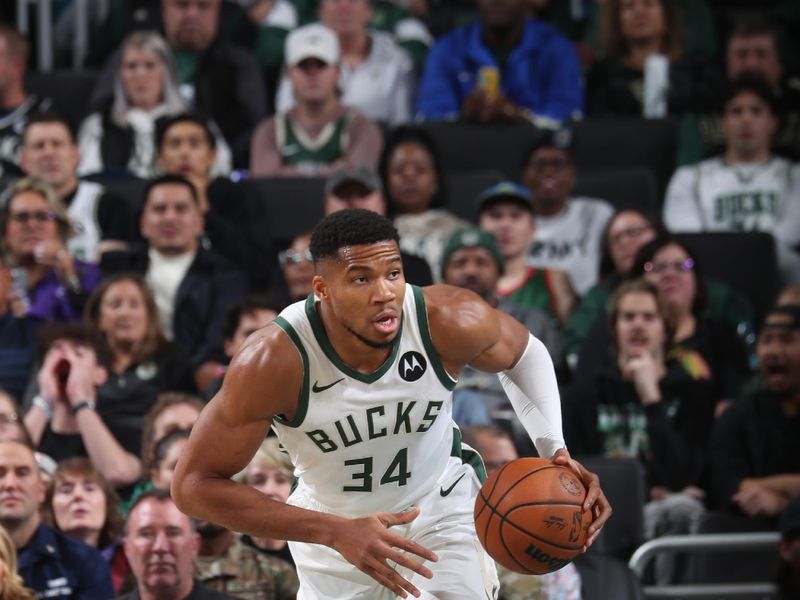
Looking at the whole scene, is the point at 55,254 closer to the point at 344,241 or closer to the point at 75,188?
the point at 75,188

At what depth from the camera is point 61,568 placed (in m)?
5.50

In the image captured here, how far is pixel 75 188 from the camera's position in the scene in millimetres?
8320

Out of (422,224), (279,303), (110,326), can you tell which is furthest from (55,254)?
(422,224)

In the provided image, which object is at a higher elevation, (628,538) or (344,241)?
(344,241)

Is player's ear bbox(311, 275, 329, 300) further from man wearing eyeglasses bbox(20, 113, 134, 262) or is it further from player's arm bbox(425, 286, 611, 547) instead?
man wearing eyeglasses bbox(20, 113, 134, 262)

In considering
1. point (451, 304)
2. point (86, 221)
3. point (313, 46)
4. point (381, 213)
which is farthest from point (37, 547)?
point (313, 46)

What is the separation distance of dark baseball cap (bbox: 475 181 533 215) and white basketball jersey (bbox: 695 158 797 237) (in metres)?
1.29

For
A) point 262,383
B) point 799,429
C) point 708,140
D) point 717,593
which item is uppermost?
point 708,140

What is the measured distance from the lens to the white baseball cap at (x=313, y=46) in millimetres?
8695

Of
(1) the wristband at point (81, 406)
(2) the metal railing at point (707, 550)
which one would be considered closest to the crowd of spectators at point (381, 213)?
(1) the wristband at point (81, 406)

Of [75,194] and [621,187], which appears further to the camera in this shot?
[621,187]

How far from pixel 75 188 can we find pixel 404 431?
14.7 feet

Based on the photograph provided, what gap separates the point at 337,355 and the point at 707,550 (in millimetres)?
2170

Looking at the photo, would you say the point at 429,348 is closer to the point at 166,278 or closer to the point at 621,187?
the point at 166,278
